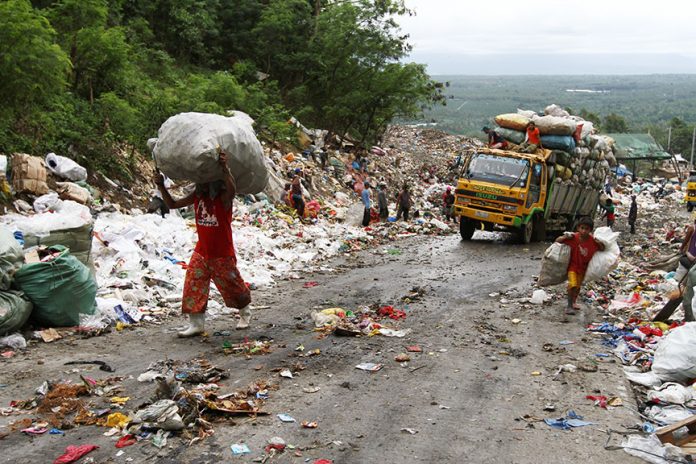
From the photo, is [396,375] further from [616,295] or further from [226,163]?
[616,295]

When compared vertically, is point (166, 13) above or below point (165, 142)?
above

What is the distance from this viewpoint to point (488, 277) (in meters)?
10.3

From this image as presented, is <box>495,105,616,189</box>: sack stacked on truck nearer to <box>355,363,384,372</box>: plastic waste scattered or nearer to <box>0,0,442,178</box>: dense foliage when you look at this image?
<box>0,0,442,178</box>: dense foliage

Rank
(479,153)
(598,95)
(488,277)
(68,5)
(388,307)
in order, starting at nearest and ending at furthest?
(388,307) < (488,277) < (68,5) < (479,153) < (598,95)

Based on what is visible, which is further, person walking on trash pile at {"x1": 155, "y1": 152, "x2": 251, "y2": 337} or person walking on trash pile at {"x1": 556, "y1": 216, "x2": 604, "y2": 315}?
person walking on trash pile at {"x1": 556, "y1": 216, "x2": 604, "y2": 315}

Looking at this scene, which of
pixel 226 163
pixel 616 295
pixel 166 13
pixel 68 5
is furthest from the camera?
pixel 166 13

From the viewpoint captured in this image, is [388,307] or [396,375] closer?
[396,375]

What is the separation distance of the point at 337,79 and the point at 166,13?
6.44 metres

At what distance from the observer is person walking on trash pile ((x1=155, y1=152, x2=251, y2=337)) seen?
6.02m

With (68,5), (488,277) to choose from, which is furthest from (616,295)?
(68,5)

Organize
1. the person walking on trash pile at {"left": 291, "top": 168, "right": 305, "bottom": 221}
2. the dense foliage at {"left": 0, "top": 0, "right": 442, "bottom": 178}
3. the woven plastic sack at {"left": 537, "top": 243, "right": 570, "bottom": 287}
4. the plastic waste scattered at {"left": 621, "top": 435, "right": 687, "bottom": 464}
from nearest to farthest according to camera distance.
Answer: the plastic waste scattered at {"left": 621, "top": 435, "right": 687, "bottom": 464} < the woven plastic sack at {"left": 537, "top": 243, "right": 570, "bottom": 287} < the dense foliage at {"left": 0, "top": 0, "right": 442, "bottom": 178} < the person walking on trash pile at {"left": 291, "top": 168, "right": 305, "bottom": 221}

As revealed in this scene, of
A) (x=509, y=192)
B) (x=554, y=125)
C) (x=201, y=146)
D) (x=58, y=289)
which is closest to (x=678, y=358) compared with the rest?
(x=201, y=146)

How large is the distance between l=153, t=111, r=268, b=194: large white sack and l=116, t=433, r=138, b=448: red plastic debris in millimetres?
2438

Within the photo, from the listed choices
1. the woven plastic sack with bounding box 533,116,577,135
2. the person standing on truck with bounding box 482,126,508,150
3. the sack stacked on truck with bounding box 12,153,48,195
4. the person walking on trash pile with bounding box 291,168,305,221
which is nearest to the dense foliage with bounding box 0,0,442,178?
the sack stacked on truck with bounding box 12,153,48,195
